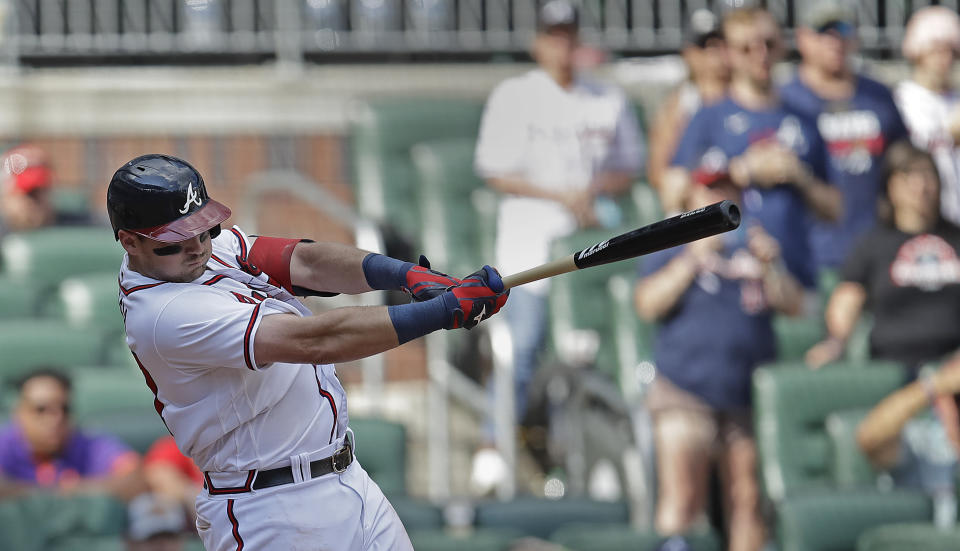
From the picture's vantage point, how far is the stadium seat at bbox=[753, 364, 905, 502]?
5.16 m

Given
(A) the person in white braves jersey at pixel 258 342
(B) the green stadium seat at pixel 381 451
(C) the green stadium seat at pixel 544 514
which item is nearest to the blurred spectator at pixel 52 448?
(B) the green stadium seat at pixel 381 451

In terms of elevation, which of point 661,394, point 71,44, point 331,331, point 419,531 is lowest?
point 419,531

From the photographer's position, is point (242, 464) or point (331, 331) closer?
point (331, 331)

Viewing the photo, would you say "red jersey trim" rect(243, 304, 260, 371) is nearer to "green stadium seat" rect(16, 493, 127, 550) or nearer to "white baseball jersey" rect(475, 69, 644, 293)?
"green stadium seat" rect(16, 493, 127, 550)

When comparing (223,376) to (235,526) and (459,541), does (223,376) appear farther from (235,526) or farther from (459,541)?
(459,541)

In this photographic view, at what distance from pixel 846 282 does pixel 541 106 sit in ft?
5.34

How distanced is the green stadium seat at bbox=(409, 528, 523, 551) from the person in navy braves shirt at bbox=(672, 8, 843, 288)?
5.71 feet

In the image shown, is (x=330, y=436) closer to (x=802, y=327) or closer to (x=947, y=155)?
(x=802, y=327)

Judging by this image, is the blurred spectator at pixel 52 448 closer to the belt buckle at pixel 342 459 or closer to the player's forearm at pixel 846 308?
the belt buckle at pixel 342 459

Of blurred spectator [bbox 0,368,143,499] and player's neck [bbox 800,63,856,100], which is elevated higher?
player's neck [bbox 800,63,856,100]

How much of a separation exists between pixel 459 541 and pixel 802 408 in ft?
4.72

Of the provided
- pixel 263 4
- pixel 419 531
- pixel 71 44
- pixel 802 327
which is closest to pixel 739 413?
pixel 802 327

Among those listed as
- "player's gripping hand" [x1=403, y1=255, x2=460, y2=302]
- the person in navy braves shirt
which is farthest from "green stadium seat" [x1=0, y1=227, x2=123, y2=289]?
"player's gripping hand" [x1=403, y1=255, x2=460, y2=302]

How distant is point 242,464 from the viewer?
321cm
